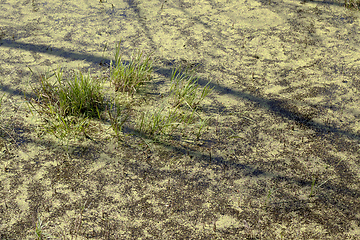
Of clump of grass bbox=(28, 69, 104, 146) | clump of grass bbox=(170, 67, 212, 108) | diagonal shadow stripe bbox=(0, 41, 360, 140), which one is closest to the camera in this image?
clump of grass bbox=(28, 69, 104, 146)

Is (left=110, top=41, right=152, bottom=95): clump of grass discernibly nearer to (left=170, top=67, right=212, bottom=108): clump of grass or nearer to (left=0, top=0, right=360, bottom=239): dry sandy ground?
(left=0, top=0, right=360, bottom=239): dry sandy ground

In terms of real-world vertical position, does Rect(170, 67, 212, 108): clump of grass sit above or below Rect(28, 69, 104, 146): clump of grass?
above

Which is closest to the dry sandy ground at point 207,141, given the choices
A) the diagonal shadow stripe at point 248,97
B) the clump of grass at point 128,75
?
the diagonal shadow stripe at point 248,97

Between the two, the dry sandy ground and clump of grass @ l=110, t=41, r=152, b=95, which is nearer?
the dry sandy ground

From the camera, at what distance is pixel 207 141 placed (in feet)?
8.18

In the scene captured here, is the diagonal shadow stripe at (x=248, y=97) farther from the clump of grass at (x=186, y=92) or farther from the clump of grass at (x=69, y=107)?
the clump of grass at (x=69, y=107)

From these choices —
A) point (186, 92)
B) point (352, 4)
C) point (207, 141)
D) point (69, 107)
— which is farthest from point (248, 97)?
point (352, 4)

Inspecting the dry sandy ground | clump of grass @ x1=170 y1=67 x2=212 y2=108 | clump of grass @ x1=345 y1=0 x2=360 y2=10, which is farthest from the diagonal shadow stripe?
clump of grass @ x1=345 y1=0 x2=360 y2=10

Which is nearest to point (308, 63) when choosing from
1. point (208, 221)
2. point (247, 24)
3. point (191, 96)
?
point (247, 24)

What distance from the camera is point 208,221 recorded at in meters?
1.97

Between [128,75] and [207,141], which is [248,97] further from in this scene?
[128,75]

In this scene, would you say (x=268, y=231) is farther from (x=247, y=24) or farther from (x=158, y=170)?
(x=247, y=24)

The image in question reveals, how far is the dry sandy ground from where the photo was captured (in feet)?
6.47

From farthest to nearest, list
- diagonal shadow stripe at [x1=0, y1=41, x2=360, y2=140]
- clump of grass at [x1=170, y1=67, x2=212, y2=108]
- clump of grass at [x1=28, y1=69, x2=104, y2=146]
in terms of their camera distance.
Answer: clump of grass at [x1=170, y1=67, x2=212, y2=108]
diagonal shadow stripe at [x1=0, y1=41, x2=360, y2=140]
clump of grass at [x1=28, y1=69, x2=104, y2=146]
